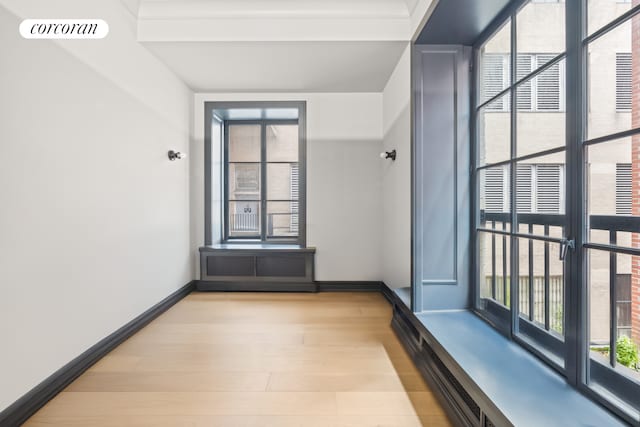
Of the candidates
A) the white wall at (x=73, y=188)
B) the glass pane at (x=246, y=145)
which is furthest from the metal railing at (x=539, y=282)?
the glass pane at (x=246, y=145)

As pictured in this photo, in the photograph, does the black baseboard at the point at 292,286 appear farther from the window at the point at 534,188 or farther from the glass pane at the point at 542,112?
the glass pane at the point at 542,112

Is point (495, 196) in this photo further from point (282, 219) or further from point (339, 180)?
point (282, 219)

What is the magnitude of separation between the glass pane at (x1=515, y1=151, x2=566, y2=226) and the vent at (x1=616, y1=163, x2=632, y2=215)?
0.26 meters

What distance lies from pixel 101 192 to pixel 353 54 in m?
2.16

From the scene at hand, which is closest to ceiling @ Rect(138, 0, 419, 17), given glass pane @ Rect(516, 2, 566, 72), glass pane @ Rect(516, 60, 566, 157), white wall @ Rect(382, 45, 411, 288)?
white wall @ Rect(382, 45, 411, 288)

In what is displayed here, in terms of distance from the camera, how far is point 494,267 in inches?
79.8

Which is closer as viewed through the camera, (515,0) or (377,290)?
(515,0)

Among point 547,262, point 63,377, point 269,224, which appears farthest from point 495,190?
point 269,224

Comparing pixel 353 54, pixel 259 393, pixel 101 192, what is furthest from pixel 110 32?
pixel 259 393

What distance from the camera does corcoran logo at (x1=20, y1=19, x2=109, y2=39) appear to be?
1594 millimetres

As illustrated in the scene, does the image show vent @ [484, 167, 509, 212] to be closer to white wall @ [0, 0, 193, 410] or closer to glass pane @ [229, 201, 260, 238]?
white wall @ [0, 0, 193, 410]

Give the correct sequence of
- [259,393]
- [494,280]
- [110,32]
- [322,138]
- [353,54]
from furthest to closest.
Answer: [322,138], [353,54], [110,32], [494,280], [259,393]

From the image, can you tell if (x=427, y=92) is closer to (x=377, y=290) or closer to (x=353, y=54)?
(x=353, y=54)

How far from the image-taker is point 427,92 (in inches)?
87.3
